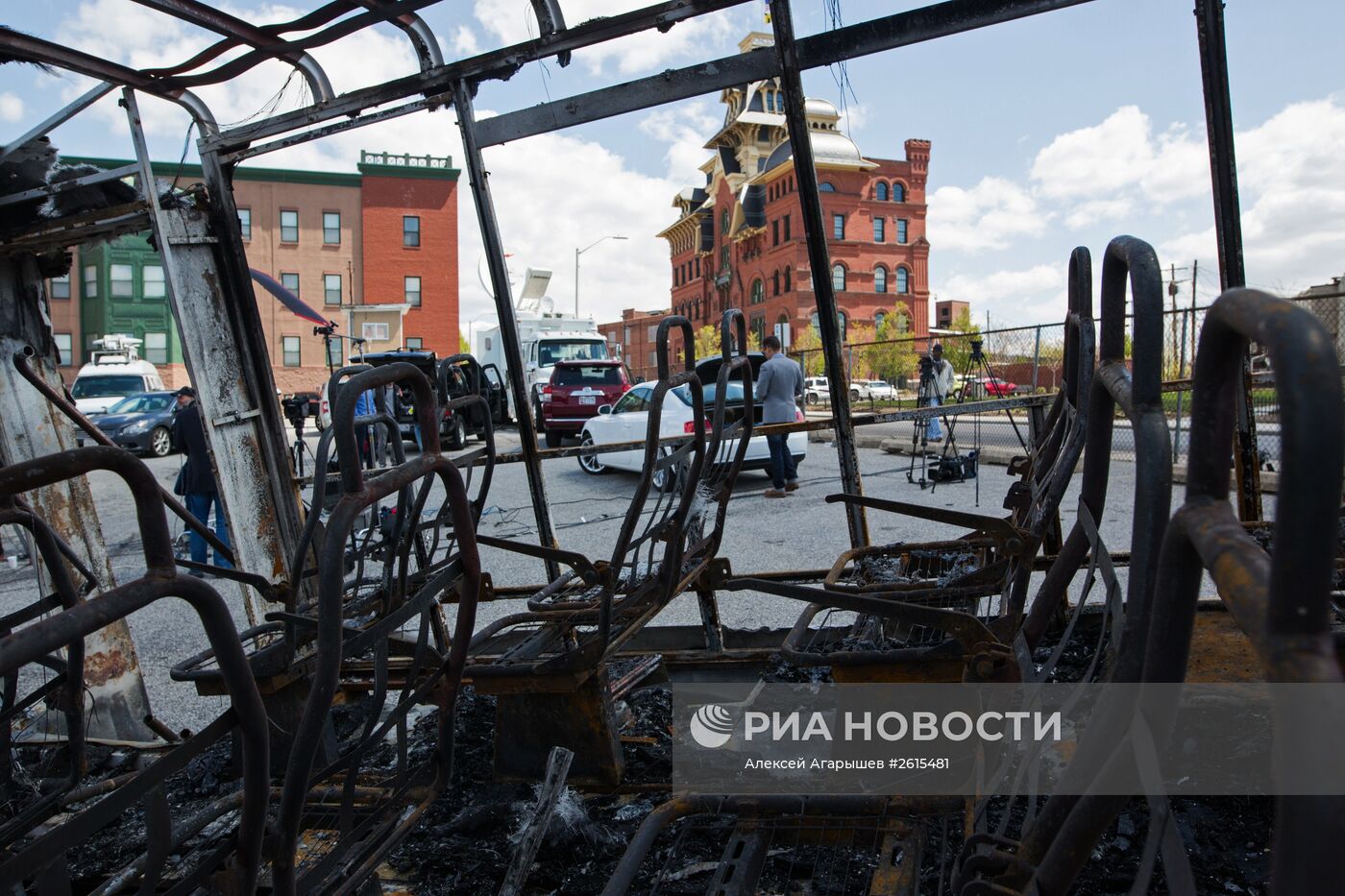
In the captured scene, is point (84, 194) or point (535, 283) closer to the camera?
point (84, 194)

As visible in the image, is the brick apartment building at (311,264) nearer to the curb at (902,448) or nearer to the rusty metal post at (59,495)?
the curb at (902,448)

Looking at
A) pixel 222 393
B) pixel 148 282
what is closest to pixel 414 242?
pixel 148 282

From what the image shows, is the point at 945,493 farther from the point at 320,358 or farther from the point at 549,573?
the point at 320,358

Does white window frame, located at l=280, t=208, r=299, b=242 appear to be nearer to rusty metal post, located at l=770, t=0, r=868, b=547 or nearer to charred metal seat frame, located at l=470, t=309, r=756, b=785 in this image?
rusty metal post, located at l=770, t=0, r=868, b=547

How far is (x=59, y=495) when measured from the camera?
474 centimetres

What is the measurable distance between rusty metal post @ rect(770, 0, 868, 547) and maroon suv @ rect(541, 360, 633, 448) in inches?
653

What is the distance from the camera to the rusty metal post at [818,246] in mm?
4496

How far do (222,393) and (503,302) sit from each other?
174 centimetres

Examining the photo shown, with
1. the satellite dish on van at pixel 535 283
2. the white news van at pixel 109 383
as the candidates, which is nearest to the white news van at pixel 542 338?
the satellite dish on van at pixel 535 283

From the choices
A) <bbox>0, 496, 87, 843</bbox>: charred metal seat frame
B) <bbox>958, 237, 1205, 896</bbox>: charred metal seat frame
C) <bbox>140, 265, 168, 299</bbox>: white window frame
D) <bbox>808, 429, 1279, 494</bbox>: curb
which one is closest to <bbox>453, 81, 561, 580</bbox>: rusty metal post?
<bbox>0, 496, 87, 843</bbox>: charred metal seat frame

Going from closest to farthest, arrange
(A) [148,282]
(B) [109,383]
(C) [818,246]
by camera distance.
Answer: (C) [818,246] → (B) [109,383] → (A) [148,282]

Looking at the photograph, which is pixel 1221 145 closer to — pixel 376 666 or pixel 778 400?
pixel 376 666

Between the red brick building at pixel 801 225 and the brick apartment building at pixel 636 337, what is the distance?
29.8 feet

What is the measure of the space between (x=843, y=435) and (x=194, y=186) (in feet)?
13.2
